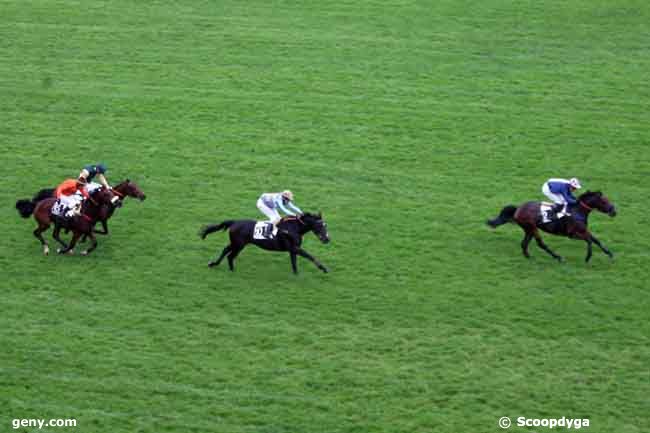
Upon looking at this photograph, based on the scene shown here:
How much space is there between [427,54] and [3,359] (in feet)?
55.3

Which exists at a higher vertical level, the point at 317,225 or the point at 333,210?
the point at 317,225

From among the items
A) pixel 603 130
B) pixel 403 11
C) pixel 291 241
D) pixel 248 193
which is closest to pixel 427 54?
pixel 403 11

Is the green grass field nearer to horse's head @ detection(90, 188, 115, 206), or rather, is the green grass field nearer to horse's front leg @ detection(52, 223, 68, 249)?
horse's front leg @ detection(52, 223, 68, 249)

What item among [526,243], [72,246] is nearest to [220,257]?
[72,246]

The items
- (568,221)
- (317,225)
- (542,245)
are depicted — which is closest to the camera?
(317,225)

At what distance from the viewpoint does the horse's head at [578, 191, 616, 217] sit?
18.4m

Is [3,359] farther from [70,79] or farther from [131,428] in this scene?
[70,79]

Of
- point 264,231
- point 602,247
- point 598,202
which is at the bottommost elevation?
point 602,247

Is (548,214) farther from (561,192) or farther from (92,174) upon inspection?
(92,174)

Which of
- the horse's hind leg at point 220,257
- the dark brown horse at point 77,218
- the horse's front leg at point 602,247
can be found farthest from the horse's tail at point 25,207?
the horse's front leg at point 602,247

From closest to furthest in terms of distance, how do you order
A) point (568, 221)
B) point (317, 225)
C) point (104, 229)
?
point (317, 225) < point (568, 221) < point (104, 229)

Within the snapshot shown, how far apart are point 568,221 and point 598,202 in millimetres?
654

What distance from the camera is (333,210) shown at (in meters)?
21.1

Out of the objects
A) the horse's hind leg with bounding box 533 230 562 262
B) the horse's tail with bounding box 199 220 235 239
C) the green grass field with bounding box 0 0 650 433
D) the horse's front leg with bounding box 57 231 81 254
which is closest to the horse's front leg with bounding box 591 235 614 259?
the green grass field with bounding box 0 0 650 433
